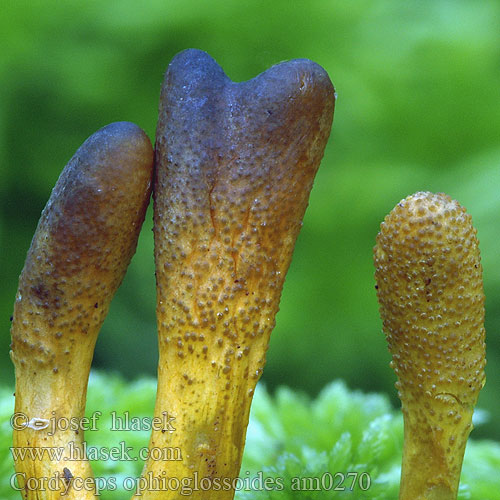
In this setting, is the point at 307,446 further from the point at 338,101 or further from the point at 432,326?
the point at 338,101

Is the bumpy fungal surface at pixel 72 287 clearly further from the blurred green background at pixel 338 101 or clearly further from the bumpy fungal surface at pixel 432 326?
the blurred green background at pixel 338 101

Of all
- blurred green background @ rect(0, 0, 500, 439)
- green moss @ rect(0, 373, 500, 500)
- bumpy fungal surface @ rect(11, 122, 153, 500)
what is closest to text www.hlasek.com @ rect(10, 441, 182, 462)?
bumpy fungal surface @ rect(11, 122, 153, 500)

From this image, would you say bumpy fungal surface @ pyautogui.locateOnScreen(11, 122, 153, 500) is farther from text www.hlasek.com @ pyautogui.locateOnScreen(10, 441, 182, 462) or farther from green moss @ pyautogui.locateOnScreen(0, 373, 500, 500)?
green moss @ pyautogui.locateOnScreen(0, 373, 500, 500)

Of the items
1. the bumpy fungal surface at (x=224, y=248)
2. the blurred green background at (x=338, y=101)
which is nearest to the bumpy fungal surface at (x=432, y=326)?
the bumpy fungal surface at (x=224, y=248)

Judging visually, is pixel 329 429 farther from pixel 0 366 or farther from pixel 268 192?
pixel 0 366

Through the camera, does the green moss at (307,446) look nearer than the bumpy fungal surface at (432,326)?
No
